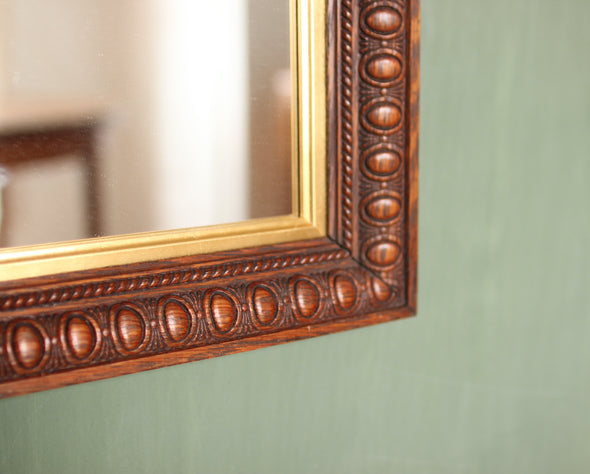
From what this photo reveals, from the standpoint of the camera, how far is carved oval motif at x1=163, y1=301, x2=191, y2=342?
0.41 metres

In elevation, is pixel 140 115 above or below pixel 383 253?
above

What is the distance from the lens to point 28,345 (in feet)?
1.19

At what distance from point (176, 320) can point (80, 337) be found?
0.07 metres

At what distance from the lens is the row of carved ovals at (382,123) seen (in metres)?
0.47

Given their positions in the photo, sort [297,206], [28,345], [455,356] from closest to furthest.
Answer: [28,345] → [297,206] → [455,356]

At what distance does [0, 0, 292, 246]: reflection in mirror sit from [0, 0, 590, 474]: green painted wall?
0.44ft

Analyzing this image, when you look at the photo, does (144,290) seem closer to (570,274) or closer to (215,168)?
(215,168)

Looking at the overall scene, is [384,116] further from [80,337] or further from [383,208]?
[80,337]

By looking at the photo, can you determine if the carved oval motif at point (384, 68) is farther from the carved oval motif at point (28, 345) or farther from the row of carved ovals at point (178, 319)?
the carved oval motif at point (28, 345)

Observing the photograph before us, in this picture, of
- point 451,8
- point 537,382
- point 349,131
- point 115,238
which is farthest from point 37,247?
point 537,382

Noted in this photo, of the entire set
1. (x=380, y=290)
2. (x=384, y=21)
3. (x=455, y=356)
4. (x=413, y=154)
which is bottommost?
(x=455, y=356)

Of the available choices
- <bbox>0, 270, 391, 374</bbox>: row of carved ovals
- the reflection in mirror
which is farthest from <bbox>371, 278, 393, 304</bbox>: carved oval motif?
the reflection in mirror

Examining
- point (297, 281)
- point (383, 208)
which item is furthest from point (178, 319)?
point (383, 208)

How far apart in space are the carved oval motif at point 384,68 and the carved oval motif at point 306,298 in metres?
0.19
